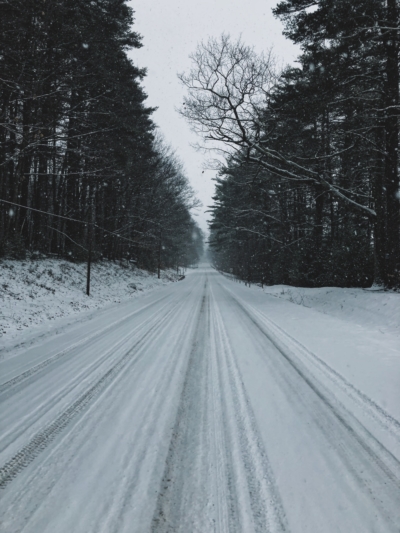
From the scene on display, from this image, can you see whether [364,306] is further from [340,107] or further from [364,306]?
[340,107]

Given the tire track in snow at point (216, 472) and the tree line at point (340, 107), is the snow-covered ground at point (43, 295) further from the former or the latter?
the tree line at point (340, 107)

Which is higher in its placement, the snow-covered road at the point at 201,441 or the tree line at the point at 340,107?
the tree line at the point at 340,107

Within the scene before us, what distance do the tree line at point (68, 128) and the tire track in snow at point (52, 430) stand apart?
18.0ft

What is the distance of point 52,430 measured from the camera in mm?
2443

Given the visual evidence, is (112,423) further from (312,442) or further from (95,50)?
(95,50)

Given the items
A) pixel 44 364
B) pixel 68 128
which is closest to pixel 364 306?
pixel 44 364

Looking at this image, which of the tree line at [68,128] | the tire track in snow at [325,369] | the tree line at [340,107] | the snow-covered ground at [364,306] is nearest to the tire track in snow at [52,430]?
the tire track in snow at [325,369]

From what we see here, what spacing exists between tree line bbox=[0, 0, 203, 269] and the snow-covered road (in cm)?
574

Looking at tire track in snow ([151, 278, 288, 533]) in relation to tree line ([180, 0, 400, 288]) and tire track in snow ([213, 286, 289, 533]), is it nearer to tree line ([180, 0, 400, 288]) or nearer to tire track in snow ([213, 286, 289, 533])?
tire track in snow ([213, 286, 289, 533])

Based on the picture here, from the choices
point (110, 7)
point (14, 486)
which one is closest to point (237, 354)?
point (14, 486)

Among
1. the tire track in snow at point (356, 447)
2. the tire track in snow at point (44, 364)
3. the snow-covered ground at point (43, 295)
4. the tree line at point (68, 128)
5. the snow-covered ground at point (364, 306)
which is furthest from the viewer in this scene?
the tree line at point (68, 128)

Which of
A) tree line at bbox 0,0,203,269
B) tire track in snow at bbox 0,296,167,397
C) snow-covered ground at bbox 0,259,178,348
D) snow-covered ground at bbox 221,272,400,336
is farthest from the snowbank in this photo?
tree line at bbox 0,0,203,269

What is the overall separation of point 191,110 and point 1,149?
801 cm

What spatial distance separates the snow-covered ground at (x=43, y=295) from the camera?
6.80 meters
